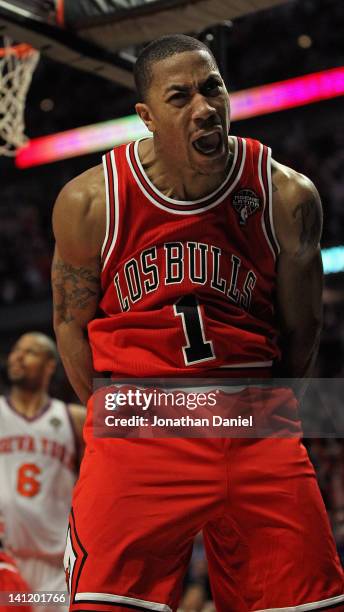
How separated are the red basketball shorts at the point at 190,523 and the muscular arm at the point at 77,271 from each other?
0.38 m

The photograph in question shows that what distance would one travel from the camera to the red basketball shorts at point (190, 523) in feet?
6.70

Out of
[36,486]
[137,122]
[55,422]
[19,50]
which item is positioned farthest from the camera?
[137,122]

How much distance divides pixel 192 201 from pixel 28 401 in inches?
130

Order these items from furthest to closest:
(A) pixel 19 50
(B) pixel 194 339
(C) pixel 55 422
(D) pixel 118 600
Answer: (C) pixel 55 422 < (A) pixel 19 50 < (B) pixel 194 339 < (D) pixel 118 600

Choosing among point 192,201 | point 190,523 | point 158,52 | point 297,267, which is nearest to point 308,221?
point 297,267

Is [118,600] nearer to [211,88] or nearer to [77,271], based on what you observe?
[77,271]

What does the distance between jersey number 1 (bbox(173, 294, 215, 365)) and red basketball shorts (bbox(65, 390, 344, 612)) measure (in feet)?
0.62

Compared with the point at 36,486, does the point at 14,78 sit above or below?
above

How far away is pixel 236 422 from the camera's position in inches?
83.7

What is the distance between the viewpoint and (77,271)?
2340 mm

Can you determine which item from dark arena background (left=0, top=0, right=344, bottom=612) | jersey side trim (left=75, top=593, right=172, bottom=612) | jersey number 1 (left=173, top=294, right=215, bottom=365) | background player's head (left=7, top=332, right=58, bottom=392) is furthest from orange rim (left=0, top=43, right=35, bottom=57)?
jersey side trim (left=75, top=593, right=172, bottom=612)

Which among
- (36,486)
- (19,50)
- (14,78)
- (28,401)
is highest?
(19,50)

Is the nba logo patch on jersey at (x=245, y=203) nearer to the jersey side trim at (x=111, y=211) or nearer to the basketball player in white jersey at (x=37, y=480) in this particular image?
the jersey side trim at (x=111, y=211)

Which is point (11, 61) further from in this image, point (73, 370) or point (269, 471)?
point (269, 471)
